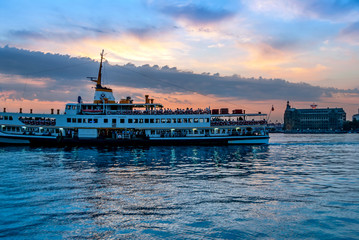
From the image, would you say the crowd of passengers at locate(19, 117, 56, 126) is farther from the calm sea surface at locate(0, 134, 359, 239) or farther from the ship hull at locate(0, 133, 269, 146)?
the calm sea surface at locate(0, 134, 359, 239)

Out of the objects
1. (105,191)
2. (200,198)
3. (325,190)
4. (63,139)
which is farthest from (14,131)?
(325,190)

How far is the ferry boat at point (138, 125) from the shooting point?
5475cm

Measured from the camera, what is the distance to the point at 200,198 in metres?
15.0

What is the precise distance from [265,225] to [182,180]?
30.5ft

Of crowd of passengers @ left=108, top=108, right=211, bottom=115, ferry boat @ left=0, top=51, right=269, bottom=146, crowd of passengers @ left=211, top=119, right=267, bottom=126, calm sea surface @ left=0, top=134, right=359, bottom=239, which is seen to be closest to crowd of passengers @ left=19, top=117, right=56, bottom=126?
ferry boat @ left=0, top=51, right=269, bottom=146

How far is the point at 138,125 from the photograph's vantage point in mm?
56656

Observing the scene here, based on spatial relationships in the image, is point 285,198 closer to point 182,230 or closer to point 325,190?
point 325,190

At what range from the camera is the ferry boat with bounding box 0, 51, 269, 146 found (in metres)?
54.8

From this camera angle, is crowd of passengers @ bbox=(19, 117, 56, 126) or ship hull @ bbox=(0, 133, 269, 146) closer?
ship hull @ bbox=(0, 133, 269, 146)

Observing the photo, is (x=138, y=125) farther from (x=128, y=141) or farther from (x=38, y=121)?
(x=38, y=121)

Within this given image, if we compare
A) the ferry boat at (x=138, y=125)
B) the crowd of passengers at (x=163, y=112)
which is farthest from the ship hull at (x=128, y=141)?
the crowd of passengers at (x=163, y=112)

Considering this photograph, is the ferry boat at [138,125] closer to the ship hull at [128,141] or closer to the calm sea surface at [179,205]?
the ship hull at [128,141]

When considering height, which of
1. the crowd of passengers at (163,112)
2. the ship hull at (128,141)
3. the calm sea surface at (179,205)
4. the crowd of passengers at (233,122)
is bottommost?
the calm sea surface at (179,205)

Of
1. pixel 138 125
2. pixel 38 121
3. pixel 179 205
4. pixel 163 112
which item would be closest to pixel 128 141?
pixel 138 125
